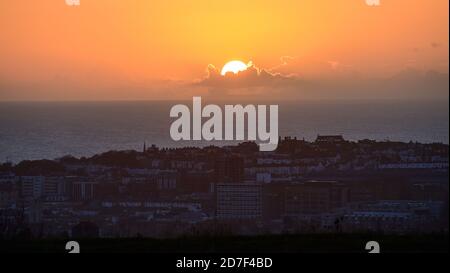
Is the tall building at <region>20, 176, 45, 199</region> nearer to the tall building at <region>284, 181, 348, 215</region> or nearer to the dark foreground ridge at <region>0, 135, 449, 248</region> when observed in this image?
the dark foreground ridge at <region>0, 135, 449, 248</region>

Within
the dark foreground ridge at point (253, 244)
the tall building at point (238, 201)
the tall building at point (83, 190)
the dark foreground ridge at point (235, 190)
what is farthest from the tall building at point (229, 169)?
the dark foreground ridge at point (253, 244)

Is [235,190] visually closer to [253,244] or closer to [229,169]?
[229,169]

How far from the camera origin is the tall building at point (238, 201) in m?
14.0

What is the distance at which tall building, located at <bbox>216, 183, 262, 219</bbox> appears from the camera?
1399 cm

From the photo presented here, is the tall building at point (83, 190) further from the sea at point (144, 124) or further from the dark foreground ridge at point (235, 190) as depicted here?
the sea at point (144, 124)

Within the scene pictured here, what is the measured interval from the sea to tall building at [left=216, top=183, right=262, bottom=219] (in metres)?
1.22

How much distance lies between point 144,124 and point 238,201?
3.29m

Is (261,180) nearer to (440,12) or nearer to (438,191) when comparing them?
(438,191)

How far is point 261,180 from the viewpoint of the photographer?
14.6 metres

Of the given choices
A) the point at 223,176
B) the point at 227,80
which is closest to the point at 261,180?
the point at 223,176

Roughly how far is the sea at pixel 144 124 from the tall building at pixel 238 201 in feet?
3.99

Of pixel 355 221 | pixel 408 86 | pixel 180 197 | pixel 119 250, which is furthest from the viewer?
pixel 408 86

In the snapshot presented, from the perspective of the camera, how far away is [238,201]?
14211mm

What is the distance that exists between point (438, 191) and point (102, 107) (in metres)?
6.59
